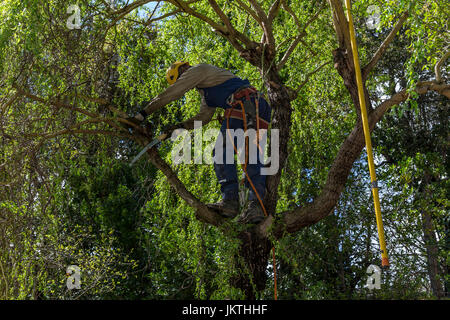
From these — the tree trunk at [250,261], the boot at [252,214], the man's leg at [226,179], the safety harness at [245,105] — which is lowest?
the tree trunk at [250,261]

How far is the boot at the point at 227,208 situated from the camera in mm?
4684

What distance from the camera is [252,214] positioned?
460 centimetres

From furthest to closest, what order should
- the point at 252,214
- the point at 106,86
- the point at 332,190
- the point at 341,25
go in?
1. the point at 106,86
2. the point at 341,25
3. the point at 332,190
4. the point at 252,214

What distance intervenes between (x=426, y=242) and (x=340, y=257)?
3.83 feet

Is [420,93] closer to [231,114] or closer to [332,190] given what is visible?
[332,190]

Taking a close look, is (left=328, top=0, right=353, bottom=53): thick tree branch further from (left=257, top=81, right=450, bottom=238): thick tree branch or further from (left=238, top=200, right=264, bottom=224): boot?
(left=238, top=200, right=264, bottom=224): boot

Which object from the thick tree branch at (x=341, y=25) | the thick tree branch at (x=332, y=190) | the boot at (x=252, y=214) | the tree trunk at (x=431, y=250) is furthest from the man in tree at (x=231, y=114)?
the tree trunk at (x=431, y=250)

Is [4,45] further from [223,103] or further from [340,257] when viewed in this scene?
[340,257]

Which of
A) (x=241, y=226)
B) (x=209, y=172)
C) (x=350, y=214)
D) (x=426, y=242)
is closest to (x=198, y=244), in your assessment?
(x=209, y=172)

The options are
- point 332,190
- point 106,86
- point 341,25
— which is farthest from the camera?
point 106,86

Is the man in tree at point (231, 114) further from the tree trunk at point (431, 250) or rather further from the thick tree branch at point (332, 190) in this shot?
the tree trunk at point (431, 250)

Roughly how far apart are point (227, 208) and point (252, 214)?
0.72 feet

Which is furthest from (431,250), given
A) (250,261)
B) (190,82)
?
(190,82)

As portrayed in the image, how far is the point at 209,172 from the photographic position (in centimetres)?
637
